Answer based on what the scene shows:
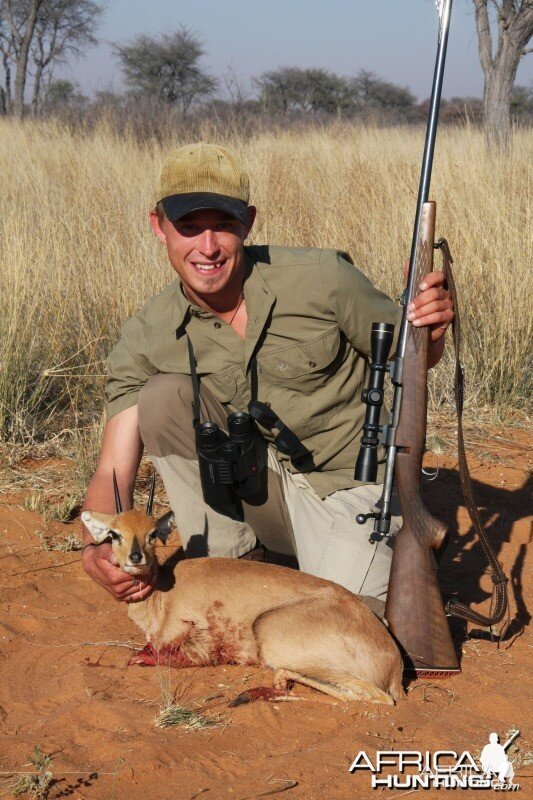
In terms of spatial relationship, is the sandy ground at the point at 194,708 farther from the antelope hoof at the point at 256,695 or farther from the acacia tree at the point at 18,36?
the acacia tree at the point at 18,36

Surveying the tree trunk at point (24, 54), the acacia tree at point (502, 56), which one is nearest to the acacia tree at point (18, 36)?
the tree trunk at point (24, 54)

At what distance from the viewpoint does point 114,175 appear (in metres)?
9.65

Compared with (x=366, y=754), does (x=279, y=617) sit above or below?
above

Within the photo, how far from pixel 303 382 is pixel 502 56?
31.9 ft

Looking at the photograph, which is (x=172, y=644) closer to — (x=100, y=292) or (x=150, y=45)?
(x=100, y=292)

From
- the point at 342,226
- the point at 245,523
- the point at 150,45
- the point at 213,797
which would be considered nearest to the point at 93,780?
the point at 213,797

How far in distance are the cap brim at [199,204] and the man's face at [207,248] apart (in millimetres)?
62

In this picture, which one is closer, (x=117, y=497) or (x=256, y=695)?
(x=256, y=695)

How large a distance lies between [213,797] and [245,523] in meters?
→ 1.47

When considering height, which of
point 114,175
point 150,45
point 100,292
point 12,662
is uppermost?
point 150,45

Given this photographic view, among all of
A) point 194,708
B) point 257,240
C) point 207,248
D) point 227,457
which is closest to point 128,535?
point 227,457

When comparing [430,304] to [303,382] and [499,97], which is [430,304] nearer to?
[303,382]

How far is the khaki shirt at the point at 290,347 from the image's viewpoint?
365cm

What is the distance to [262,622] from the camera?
3258 mm
